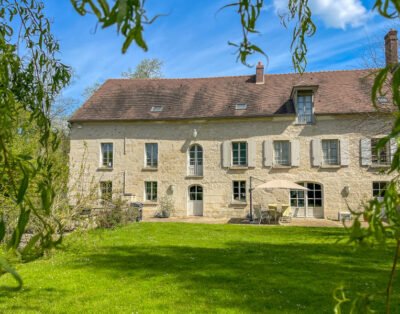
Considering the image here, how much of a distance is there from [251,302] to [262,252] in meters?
4.29

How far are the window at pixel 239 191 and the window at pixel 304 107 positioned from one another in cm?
448

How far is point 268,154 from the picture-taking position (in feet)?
65.4

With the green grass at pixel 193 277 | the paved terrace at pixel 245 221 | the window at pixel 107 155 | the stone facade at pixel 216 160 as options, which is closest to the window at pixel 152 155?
the stone facade at pixel 216 160

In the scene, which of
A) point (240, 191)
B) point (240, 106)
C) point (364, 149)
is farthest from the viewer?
point (240, 106)

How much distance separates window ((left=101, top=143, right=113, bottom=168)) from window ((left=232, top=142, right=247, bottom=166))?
22.9 feet

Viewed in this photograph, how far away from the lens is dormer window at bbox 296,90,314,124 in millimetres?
19719

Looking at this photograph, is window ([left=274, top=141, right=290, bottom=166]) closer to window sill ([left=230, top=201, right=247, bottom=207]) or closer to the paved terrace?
window sill ([left=230, top=201, right=247, bottom=207])

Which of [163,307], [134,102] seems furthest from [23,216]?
[134,102]

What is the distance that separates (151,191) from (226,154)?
4656 mm

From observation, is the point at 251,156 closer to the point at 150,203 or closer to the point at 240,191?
the point at 240,191

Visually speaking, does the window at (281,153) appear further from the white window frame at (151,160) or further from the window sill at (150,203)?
the window sill at (150,203)

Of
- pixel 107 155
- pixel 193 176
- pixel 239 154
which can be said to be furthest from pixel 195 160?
pixel 107 155

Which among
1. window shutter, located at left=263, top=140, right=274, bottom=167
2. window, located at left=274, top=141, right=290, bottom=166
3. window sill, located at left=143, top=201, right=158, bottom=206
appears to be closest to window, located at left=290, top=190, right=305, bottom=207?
window, located at left=274, top=141, right=290, bottom=166

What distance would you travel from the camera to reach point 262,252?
9.60 meters
